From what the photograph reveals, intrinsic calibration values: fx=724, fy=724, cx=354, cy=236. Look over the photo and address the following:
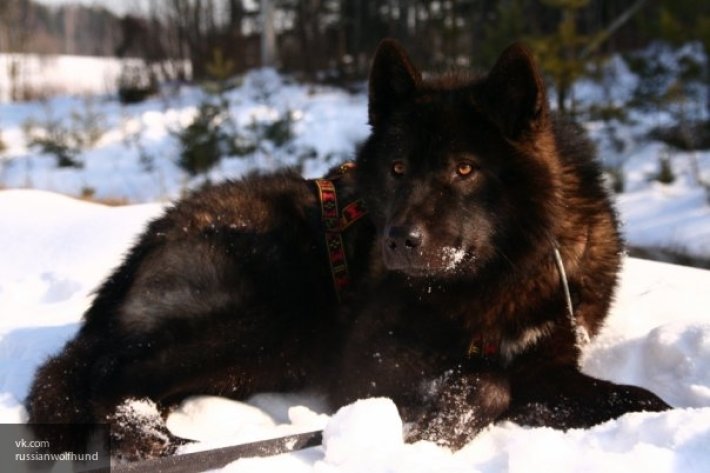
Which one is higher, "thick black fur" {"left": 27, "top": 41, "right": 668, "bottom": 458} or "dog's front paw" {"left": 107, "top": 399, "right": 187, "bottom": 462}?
"thick black fur" {"left": 27, "top": 41, "right": 668, "bottom": 458}

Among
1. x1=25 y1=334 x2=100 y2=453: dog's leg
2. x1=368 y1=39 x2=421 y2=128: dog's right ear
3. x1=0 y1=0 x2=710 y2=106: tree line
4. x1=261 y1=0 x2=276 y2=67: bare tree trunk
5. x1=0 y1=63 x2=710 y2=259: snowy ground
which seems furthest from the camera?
x1=261 y1=0 x2=276 y2=67: bare tree trunk

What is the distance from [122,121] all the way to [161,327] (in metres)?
14.8

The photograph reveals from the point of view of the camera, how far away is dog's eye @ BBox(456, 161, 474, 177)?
9.27 ft

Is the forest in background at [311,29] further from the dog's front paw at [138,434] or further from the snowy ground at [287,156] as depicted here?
the dog's front paw at [138,434]

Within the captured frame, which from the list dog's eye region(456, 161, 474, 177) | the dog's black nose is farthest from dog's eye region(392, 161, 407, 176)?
the dog's black nose

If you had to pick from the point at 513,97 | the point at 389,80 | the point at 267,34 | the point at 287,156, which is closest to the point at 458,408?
the point at 513,97

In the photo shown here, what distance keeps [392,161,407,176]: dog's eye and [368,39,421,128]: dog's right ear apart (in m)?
0.29

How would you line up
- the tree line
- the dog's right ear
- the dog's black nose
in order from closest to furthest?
the dog's black nose
the dog's right ear
the tree line

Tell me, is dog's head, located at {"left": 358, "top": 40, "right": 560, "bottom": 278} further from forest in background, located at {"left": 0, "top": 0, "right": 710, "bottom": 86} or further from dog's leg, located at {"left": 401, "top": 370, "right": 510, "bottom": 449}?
forest in background, located at {"left": 0, "top": 0, "right": 710, "bottom": 86}

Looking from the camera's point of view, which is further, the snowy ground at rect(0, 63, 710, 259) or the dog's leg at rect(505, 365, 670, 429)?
the snowy ground at rect(0, 63, 710, 259)

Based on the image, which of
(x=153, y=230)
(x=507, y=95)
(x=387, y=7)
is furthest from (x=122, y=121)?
(x=507, y=95)

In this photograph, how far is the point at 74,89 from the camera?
76.9ft

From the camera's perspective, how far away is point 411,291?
9.93 ft

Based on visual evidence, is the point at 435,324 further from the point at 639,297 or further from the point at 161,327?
the point at 639,297
